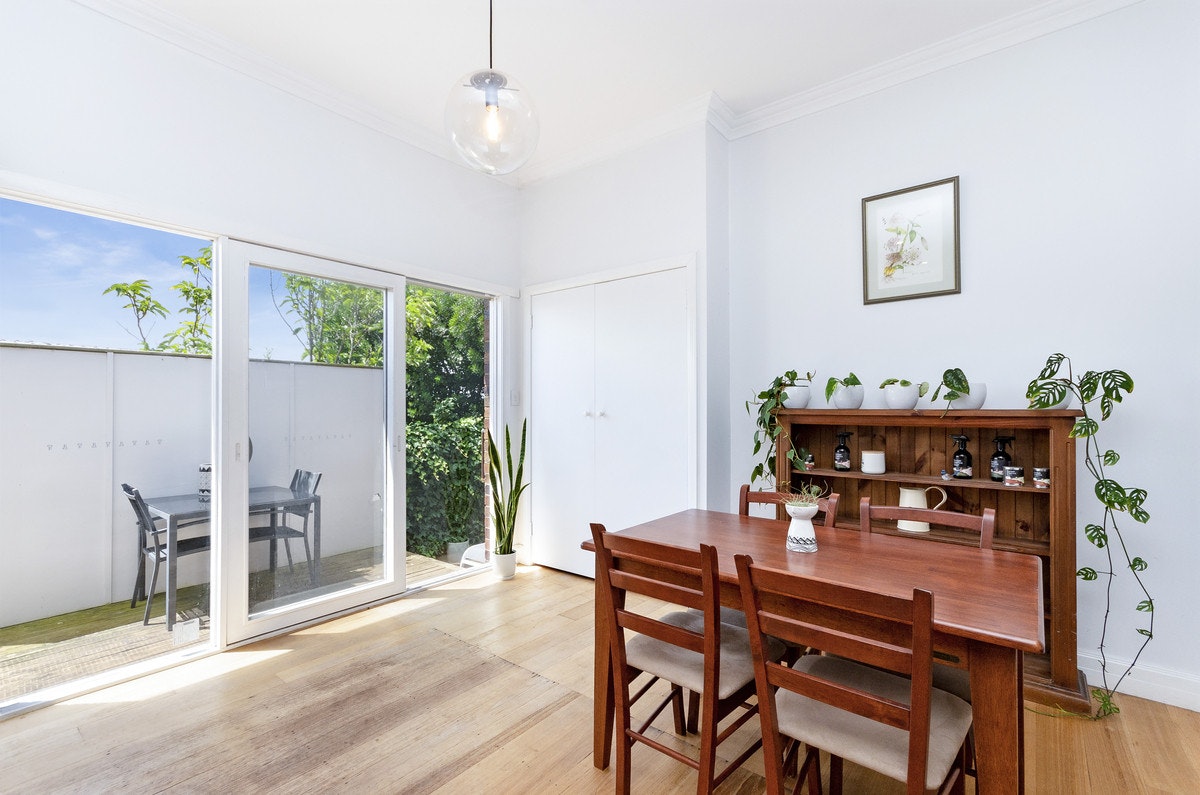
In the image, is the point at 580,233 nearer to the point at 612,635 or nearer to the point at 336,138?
the point at 336,138

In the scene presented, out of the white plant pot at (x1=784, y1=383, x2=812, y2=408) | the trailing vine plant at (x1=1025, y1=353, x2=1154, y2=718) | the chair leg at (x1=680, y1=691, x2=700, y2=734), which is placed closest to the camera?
the chair leg at (x1=680, y1=691, x2=700, y2=734)

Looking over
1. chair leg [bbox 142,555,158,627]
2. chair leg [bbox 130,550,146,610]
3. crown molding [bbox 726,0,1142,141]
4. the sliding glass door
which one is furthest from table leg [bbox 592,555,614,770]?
crown molding [bbox 726,0,1142,141]

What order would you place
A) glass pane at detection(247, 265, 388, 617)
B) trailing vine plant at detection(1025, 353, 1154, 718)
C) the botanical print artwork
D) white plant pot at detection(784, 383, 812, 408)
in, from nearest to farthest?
trailing vine plant at detection(1025, 353, 1154, 718) → the botanical print artwork → glass pane at detection(247, 265, 388, 617) → white plant pot at detection(784, 383, 812, 408)

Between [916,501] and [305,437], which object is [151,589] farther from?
[916,501]

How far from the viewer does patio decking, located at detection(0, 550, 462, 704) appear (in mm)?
2447

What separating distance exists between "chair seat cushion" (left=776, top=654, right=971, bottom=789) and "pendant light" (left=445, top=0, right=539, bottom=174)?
1901 mm

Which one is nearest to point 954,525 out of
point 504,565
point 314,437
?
point 504,565

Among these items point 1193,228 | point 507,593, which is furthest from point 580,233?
point 1193,228

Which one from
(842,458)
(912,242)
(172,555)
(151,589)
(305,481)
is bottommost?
(151,589)

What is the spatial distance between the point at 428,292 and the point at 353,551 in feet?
5.83

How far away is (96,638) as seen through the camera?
2760 millimetres

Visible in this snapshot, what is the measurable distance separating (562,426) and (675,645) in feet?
8.25

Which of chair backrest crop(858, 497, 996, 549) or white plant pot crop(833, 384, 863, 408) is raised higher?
white plant pot crop(833, 384, 863, 408)

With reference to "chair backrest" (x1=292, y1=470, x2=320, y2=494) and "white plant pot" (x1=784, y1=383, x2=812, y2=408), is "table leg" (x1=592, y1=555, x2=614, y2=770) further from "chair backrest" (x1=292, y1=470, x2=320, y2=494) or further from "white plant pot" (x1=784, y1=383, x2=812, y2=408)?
"chair backrest" (x1=292, y1=470, x2=320, y2=494)
